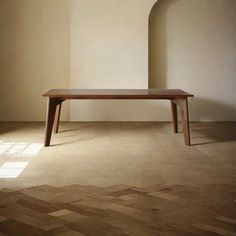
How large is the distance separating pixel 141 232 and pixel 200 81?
15.6ft

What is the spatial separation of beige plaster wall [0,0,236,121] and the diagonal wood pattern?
3.55 metres

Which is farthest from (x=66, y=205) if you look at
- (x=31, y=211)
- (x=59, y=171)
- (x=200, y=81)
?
(x=200, y=81)

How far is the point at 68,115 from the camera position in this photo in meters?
6.61

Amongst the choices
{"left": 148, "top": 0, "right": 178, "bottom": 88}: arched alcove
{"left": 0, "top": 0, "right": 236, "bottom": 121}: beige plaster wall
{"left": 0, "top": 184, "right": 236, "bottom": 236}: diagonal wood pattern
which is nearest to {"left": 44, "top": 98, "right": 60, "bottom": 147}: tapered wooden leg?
{"left": 0, "top": 184, "right": 236, "bottom": 236}: diagonal wood pattern

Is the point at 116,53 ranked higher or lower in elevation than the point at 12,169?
higher

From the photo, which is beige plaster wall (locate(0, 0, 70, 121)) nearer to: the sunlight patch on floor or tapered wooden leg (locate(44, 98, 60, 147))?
tapered wooden leg (locate(44, 98, 60, 147))

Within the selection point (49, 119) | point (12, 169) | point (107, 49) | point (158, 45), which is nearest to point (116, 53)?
point (107, 49)

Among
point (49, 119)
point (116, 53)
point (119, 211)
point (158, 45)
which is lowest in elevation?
point (119, 211)

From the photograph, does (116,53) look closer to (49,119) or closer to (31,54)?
(31,54)

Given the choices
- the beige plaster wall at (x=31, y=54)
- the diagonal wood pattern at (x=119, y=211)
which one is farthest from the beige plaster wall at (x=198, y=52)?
the diagonal wood pattern at (x=119, y=211)

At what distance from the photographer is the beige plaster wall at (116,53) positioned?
641cm

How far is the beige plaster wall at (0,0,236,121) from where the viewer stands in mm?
6414

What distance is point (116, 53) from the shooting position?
646cm

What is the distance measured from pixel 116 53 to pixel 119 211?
4221 mm
